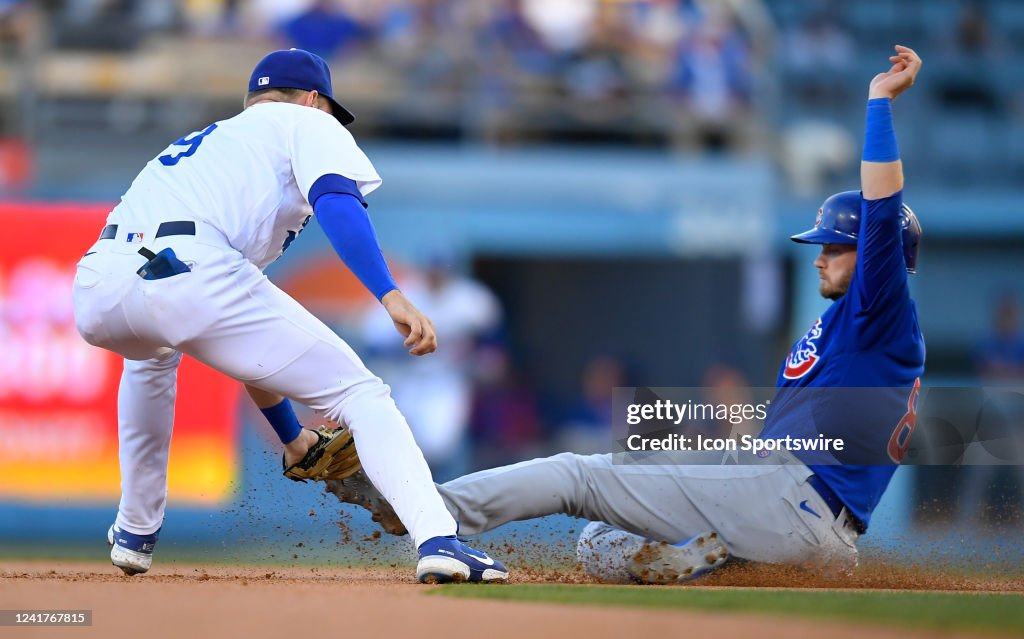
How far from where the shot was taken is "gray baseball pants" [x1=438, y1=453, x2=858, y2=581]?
3.99 m

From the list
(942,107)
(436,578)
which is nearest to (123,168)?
(436,578)

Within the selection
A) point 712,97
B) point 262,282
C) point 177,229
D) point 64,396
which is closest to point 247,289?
point 262,282

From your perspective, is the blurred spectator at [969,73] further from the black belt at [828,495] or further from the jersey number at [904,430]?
the black belt at [828,495]

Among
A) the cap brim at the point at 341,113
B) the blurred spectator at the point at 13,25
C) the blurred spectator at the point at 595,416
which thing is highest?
the blurred spectator at the point at 13,25

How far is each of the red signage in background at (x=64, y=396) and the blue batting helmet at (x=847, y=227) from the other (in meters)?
5.25

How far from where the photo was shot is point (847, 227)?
413 centimetres

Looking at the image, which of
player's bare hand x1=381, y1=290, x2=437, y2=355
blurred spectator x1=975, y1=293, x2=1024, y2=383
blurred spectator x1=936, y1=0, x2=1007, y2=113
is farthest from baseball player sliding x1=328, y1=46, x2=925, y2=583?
blurred spectator x1=936, y1=0, x2=1007, y2=113

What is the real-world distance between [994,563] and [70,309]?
6097mm

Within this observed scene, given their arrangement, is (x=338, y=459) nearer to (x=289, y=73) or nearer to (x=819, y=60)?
(x=289, y=73)

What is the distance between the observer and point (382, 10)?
11.5 metres

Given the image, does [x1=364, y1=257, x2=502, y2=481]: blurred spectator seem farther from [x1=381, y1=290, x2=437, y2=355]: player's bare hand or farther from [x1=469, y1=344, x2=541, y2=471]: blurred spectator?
[x1=381, y1=290, x2=437, y2=355]: player's bare hand

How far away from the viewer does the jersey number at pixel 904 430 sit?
408 centimetres

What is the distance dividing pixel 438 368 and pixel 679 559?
5595 mm

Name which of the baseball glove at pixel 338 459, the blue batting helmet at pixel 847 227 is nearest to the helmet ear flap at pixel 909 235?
the blue batting helmet at pixel 847 227
